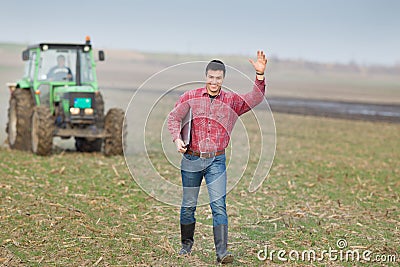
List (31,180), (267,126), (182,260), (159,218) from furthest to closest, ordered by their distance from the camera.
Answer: (31,180), (159,218), (267,126), (182,260)

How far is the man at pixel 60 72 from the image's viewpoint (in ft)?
46.9

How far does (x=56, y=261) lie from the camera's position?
6676 mm

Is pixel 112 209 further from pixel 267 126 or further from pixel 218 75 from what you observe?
pixel 218 75

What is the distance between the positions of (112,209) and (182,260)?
104 inches

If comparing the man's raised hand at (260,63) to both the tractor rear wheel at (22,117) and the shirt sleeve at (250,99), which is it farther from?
the tractor rear wheel at (22,117)

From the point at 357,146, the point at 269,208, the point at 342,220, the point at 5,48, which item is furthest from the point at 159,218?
the point at 5,48

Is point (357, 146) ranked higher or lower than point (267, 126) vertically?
lower

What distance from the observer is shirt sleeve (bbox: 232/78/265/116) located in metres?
6.48

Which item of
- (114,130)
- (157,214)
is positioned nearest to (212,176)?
(157,214)

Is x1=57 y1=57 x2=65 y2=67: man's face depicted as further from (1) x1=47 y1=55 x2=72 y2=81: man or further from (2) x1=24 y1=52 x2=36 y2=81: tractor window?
(2) x1=24 y1=52 x2=36 y2=81: tractor window

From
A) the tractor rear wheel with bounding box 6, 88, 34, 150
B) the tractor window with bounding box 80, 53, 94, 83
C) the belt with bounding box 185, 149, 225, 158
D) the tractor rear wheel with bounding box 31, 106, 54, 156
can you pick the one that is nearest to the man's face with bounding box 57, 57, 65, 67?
the tractor window with bounding box 80, 53, 94, 83

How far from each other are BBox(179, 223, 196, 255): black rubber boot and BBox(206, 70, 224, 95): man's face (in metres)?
1.59

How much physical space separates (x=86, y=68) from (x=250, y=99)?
8607 mm

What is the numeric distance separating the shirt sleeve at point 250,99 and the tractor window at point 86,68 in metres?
8.41
